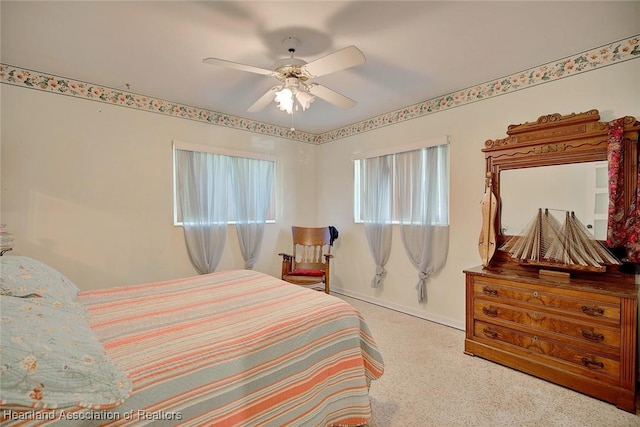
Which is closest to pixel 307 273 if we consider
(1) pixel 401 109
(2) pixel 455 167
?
(2) pixel 455 167

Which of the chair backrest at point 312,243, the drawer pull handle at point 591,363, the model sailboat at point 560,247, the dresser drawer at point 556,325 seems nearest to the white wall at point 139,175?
the model sailboat at point 560,247

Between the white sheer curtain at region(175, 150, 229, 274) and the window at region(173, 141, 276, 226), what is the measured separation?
1cm

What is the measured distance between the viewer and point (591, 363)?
1.89 m

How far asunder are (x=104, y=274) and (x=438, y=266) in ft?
11.6

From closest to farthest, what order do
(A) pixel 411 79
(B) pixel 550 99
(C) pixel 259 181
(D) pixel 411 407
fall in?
(D) pixel 411 407 < (B) pixel 550 99 < (A) pixel 411 79 < (C) pixel 259 181

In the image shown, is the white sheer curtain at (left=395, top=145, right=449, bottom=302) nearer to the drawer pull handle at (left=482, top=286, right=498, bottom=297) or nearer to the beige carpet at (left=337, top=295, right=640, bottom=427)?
the drawer pull handle at (left=482, top=286, right=498, bottom=297)

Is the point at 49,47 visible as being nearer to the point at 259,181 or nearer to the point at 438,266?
the point at 259,181

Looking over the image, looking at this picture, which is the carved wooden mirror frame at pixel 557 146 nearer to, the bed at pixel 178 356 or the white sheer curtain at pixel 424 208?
the white sheer curtain at pixel 424 208

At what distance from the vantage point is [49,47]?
2.18m

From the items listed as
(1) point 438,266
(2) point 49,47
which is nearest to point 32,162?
(2) point 49,47

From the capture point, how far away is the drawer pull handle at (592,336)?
1.86 meters

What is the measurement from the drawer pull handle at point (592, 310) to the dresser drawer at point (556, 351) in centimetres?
26

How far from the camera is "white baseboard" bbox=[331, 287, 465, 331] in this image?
10.1 feet

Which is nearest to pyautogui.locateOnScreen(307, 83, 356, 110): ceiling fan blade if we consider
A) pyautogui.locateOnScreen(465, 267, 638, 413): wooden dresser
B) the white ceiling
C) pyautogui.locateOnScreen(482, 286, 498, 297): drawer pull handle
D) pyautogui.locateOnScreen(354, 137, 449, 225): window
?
the white ceiling
